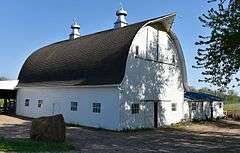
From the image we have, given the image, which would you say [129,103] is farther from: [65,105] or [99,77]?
[65,105]

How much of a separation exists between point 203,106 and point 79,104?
13309mm

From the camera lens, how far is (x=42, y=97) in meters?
33.2

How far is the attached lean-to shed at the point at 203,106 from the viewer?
109 ft

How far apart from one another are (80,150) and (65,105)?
14.8 m

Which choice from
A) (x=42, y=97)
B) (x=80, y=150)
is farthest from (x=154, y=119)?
(x=80, y=150)

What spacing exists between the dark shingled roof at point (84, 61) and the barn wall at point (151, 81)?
85 centimetres

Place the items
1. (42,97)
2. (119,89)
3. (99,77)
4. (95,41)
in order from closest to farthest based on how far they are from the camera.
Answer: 1. (119,89)
2. (99,77)
3. (95,41)
4. (42,97)

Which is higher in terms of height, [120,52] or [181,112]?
[120,52]

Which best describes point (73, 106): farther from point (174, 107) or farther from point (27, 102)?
point (27, 102)

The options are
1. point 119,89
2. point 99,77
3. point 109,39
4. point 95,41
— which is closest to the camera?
point 119,89

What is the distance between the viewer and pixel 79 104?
91.5ft

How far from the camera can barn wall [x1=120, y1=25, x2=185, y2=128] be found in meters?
25.5

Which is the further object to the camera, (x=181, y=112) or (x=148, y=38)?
(x=181, y=112)

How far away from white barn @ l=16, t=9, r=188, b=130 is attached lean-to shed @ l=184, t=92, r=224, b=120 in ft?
4.04
